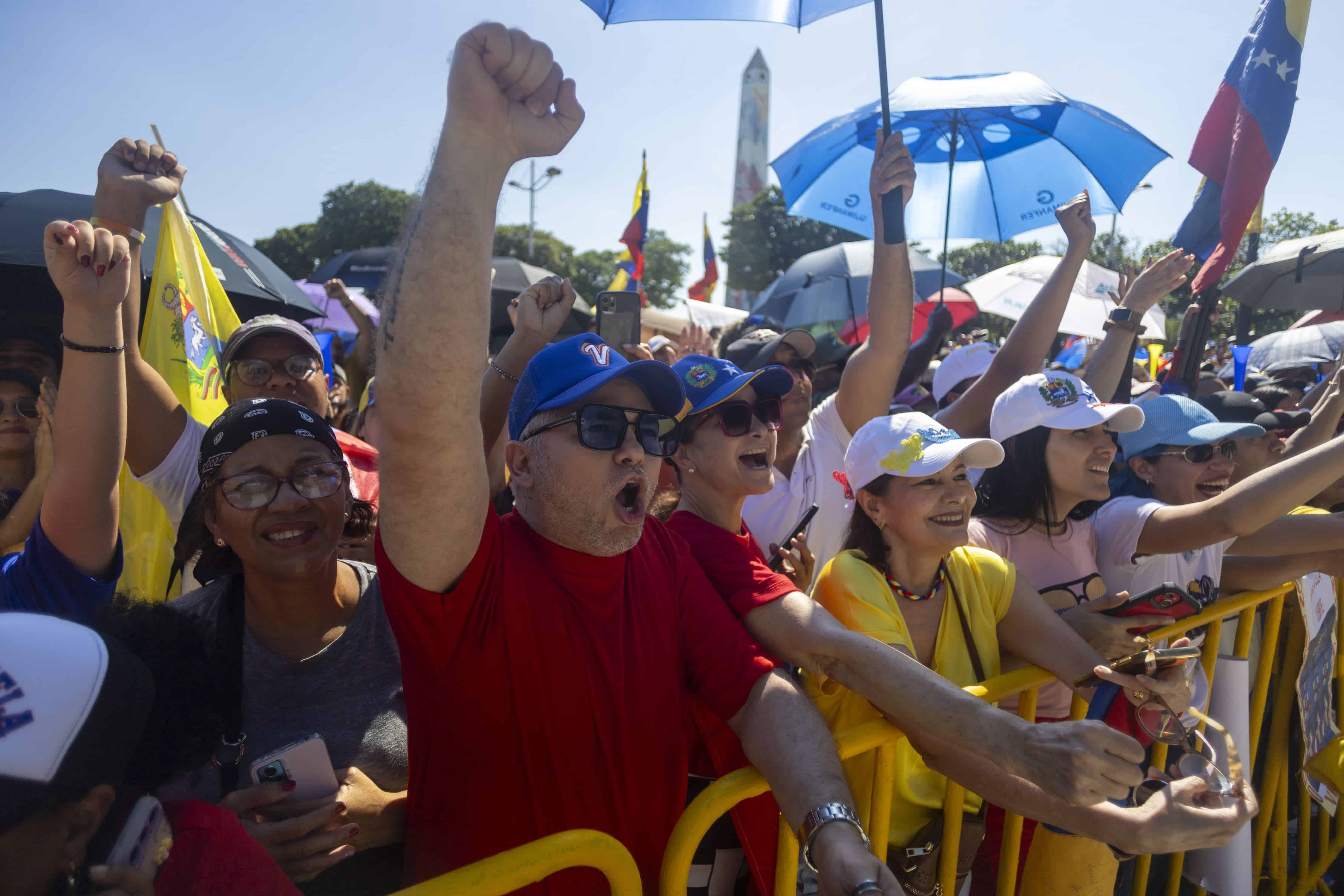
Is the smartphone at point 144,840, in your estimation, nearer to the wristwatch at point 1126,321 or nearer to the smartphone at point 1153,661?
the smartphone at point 1153,661

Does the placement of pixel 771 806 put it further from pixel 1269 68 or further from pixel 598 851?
pixel 1269 68

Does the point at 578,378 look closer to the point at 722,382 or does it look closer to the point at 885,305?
the point at 722,382

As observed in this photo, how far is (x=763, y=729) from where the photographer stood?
177 cm

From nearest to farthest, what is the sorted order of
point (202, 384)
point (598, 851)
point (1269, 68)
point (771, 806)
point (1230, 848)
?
point (598, 851) → point (771, 806) → point (1230, 848) → point (202, 384) → point (1269, 68)

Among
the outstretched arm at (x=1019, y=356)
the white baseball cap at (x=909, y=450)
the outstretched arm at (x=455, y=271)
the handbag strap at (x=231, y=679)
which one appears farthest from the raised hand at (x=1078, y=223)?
the handbag strap at (x=231, y=679)

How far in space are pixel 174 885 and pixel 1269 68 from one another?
5756 millimetres

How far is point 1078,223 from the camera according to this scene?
3.78 metres

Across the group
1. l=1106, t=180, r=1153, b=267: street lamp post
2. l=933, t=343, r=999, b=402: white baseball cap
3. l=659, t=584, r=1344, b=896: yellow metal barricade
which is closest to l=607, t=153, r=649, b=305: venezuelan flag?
l=933, t=343, r=999, b=402: white baseball cap

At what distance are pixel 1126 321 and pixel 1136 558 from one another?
142cm

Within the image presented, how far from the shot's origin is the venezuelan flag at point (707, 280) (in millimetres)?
16062

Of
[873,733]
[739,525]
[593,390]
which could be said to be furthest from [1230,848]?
[593,390]

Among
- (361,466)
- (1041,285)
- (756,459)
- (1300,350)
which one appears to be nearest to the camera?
(756,459)

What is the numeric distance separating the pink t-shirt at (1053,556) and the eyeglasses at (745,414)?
34.3 inches

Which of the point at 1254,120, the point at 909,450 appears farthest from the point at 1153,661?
the point at 1254,120
